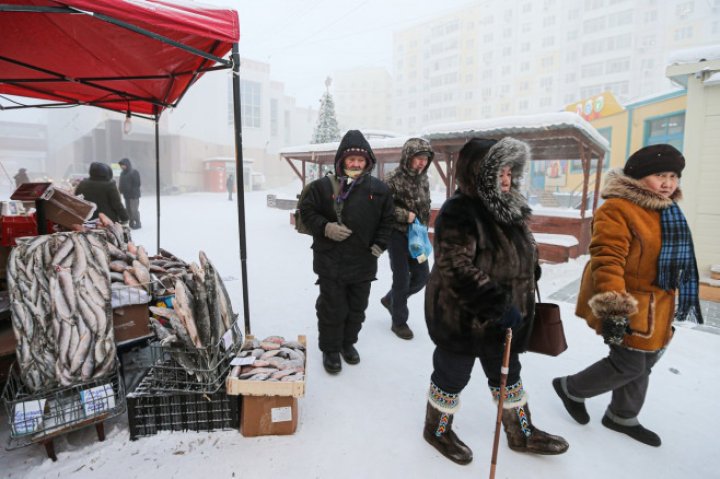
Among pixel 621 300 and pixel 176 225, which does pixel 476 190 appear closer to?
pixel 621 300

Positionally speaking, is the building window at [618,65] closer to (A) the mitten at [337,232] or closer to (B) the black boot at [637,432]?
(B) the black boot at [637,432]

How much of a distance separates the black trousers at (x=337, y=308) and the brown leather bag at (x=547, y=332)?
1.38 m

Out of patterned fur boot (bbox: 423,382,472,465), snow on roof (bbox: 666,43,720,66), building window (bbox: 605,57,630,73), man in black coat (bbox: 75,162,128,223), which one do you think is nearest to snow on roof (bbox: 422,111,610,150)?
snow on roof (bbox: 666,43,720,66)

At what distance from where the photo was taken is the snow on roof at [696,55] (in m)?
5.92

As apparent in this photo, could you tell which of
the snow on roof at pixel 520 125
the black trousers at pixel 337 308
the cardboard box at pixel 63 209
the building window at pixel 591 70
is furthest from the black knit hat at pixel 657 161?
the building window at pixel 591 70

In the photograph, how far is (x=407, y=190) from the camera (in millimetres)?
3801

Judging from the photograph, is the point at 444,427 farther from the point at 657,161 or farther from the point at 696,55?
the point at 696,55

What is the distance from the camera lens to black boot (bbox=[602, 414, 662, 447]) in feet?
7.93

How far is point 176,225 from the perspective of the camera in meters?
12.4

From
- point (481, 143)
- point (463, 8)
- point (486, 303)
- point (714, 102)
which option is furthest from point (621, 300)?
point (463, 8)

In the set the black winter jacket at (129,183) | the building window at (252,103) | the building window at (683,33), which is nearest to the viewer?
the black winter jacket at (129,183)

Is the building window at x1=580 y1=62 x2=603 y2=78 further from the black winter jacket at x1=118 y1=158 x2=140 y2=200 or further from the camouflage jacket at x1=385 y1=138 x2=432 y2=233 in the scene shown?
the camouflage jacket at x1=385 y1=138 x2=432 y2=233

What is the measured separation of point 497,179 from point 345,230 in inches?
51.7

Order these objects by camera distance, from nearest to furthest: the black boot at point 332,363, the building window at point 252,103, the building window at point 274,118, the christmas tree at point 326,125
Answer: the black boot at point 332,363
the christmas tree at point 326,125
the building window at point 252,103
the building window at point 274,118
